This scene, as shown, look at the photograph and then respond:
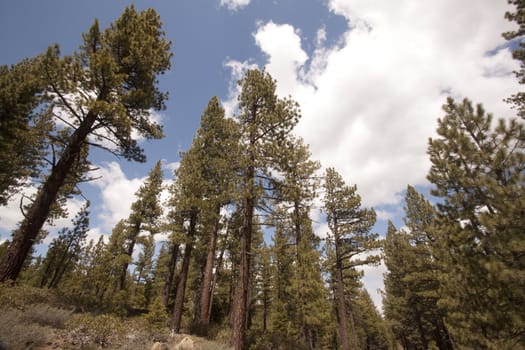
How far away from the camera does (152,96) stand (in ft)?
33.4

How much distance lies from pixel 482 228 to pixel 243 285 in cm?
792

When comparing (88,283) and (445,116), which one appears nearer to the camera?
(445,116)

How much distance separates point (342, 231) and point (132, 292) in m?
36.6

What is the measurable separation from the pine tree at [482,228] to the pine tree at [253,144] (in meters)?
5.99

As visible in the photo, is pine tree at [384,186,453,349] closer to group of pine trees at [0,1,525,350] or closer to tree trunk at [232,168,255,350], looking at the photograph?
group of pine trees at [0,1,525,350]

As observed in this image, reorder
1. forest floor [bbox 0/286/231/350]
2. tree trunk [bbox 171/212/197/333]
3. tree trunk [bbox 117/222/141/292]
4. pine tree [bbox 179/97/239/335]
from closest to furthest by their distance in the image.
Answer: forest floor [bbox 0/286/231/350]
pine tree [bbox 179/97/239/335]
tree trunk [bbox 171/212/197/333]
tree trunk [bbox 117/222/141/292]

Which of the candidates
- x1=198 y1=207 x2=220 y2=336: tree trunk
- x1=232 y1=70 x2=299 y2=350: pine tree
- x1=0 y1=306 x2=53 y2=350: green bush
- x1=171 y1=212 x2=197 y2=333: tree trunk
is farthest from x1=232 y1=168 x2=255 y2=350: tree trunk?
x1=0 y1=306 x2=53 y2=350: green bush

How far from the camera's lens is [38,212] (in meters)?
8.02

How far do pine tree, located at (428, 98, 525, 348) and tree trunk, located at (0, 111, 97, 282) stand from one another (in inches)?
524

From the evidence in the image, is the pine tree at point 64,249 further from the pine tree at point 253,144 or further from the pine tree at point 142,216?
the pine tree at point 253,144

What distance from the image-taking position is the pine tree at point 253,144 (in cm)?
900

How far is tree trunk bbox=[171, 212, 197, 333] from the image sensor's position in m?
12.2

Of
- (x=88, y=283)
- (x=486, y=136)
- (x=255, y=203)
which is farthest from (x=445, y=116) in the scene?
(x=88, y=283)

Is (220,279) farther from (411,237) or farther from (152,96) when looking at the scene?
(152,96)
